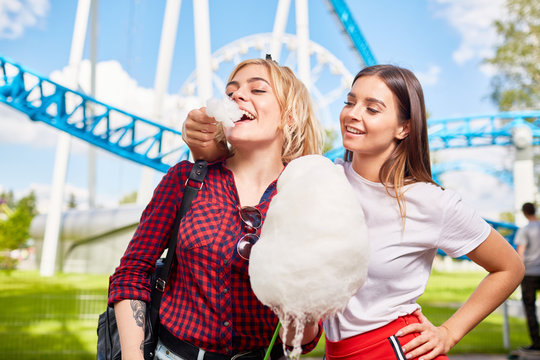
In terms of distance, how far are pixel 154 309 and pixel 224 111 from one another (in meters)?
0.69

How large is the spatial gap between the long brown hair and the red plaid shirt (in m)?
0.42

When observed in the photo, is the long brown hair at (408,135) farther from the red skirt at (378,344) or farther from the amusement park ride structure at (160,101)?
the amusement park ride structure at (160,101)

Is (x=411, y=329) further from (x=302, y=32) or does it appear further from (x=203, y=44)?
(x=302, y=32)

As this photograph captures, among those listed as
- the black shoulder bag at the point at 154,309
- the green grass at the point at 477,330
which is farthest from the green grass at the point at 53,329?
the black shoulder bag at the point at 154,309

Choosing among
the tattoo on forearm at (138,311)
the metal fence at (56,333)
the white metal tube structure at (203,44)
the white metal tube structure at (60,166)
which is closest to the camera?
the tattoo on forearm at (138,311)

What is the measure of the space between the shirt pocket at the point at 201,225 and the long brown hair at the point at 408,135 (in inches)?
21.5

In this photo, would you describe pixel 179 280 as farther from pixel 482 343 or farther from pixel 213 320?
pixel 482 343

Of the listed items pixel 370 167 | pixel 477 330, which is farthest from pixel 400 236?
pixel 477 330

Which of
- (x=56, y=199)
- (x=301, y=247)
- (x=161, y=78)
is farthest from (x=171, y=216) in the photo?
(x=56, y=199)

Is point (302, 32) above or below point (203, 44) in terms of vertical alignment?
above

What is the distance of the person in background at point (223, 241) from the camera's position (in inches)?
59.4

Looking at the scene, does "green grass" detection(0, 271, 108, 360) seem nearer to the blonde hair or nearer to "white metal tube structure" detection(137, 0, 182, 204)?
the blonde hair

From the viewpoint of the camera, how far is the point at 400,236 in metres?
1.52

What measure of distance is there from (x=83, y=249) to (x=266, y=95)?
730 inches
